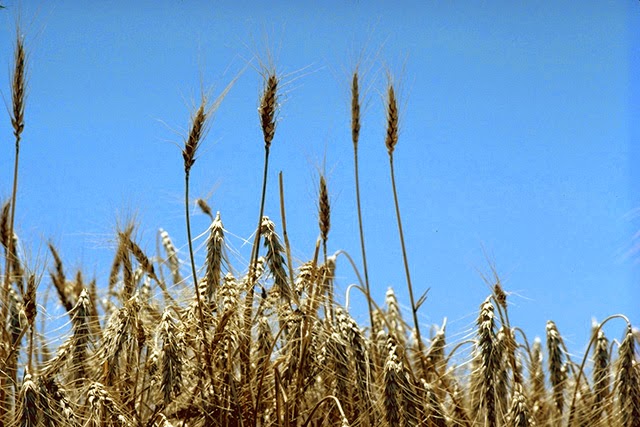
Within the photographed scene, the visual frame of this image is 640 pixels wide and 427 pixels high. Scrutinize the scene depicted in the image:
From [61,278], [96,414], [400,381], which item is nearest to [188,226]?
[96,414]

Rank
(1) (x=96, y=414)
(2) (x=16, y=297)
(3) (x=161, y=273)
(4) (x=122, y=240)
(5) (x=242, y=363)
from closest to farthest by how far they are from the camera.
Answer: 1. (1) (x=96, y=414)
2. (5) (x=242, y=363)
3. (4) (x=122, y=240)
4. (2) (x=16, y=297)
5. (3) (x=161, y=273)

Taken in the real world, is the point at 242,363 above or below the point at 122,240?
below

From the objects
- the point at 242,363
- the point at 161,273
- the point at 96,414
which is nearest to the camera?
the point at 96,414

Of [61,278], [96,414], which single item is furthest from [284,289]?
[61,278]

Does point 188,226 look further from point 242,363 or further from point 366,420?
point 366,420

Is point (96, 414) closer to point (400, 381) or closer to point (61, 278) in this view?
point (400, 381)

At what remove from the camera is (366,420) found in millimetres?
3295

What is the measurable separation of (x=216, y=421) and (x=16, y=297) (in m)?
1.48

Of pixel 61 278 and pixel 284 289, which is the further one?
pixel 61 278

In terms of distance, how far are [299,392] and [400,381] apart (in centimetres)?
39

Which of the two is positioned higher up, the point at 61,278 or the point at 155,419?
the point at 61,278

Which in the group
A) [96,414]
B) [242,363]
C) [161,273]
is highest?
→ [161,273]

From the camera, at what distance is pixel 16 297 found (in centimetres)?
420

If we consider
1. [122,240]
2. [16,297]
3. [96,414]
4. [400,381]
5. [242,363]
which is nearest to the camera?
[96,414]
